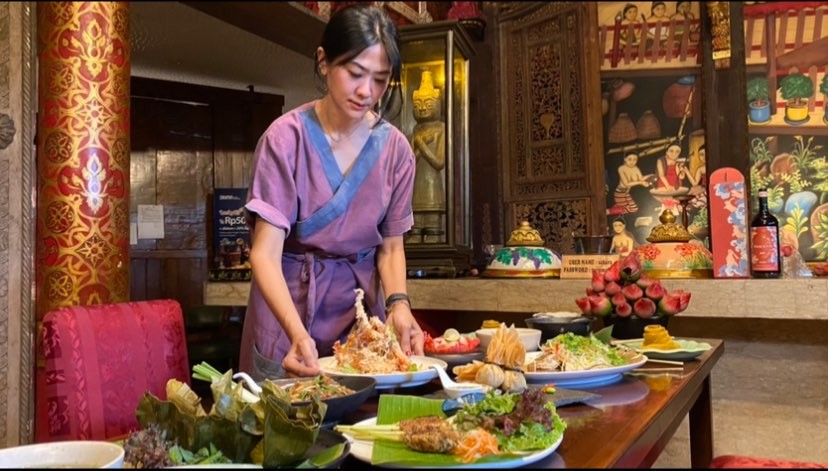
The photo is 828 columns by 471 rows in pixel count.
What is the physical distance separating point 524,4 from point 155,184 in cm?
317

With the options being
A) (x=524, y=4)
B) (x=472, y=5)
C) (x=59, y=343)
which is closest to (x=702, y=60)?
(x=524, y=4)

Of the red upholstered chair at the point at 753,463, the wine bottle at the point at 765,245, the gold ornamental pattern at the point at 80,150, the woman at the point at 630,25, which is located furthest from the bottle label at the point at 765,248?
the woman at the point at 630,25

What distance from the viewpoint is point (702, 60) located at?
3873mm

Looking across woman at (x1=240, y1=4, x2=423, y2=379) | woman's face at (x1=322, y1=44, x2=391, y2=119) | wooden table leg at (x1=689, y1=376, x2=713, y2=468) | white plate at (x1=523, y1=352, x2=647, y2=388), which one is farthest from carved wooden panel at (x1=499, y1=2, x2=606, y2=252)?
white plate at (x1=523, y1=352, x2=647, y2=388)

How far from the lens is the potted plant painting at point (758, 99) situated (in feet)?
12.2

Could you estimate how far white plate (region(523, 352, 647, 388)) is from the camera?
3.56 ft

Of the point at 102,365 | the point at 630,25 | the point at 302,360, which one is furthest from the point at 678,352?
the point at 630,25

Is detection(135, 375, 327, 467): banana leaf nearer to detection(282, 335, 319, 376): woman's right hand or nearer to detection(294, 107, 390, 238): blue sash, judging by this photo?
detection(282, 335, 319, 376): woman's right hand

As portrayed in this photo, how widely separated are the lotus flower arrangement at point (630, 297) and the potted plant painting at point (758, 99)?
8.34 ft

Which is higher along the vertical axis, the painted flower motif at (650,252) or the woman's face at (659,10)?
the woman's face at (659,10)

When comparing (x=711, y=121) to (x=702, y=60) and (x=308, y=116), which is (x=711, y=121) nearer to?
(x=702, y=60)

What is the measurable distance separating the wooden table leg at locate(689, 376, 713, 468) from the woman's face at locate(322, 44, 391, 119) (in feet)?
3.62

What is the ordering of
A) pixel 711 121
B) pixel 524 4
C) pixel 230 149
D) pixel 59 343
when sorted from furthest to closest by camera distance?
1. pixel 230 149
2. pixel 524 4
3. pixel 711 121
4. pixel 59 343

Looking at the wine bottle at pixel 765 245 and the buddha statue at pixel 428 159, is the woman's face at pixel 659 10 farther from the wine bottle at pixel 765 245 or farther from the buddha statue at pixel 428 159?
the wine bottle at pixel 765 245
